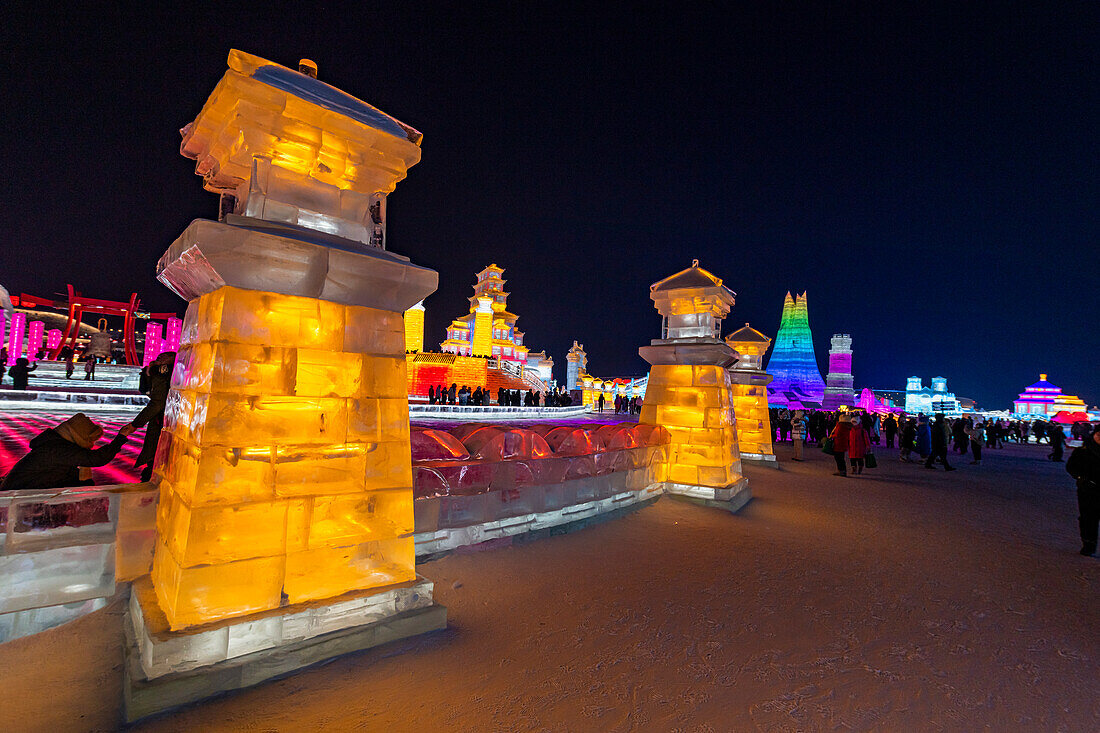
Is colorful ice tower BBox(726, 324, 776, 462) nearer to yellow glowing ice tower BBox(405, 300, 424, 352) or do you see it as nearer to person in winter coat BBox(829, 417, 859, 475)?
person in winter coat BBox(829, 417, 859, 475)

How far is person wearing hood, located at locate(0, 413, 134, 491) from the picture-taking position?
8.29 ft

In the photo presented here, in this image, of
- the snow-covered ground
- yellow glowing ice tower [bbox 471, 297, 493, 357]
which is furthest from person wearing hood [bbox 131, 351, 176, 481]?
yellow glowing ice tower [bbox 471, 297, 493, 357]

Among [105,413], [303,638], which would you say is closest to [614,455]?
[303,638]

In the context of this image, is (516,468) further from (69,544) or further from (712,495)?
(712,495)

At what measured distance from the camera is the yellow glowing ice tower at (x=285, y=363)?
6.83 feet

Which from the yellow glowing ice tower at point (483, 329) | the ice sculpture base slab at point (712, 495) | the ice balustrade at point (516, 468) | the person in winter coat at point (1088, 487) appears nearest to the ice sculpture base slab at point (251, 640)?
the ice balustrade at point (516, 468)

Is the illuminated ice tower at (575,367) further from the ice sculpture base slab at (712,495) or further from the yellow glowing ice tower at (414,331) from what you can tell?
the ice sculpture base slab at (712,495)

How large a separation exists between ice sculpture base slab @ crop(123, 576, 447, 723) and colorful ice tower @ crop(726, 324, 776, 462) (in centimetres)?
889

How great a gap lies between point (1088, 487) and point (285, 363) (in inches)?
281

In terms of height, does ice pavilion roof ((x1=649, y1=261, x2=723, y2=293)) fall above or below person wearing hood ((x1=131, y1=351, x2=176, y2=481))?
above

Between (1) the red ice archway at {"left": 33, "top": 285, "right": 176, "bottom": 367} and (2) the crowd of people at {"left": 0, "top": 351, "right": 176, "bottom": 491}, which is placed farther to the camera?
(1) the red ice archway at {"left": 33, "top": 285, "right": 176, "bottom": 367}

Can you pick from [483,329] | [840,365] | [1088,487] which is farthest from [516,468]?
[840,365]

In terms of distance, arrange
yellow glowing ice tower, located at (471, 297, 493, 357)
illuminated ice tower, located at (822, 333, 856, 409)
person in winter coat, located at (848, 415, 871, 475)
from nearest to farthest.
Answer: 1. person in winter coat, located at (848, 415, 871, 475)
2. yellow glowing ice tower, located at (471, 297, 493, 357)
3. illuminated ice tower, located at (822, 333, 856, 409)

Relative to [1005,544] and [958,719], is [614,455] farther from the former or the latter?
[1005,544]
